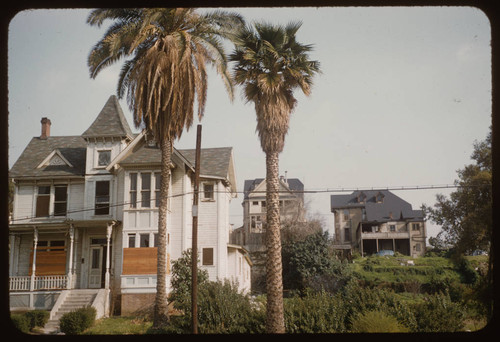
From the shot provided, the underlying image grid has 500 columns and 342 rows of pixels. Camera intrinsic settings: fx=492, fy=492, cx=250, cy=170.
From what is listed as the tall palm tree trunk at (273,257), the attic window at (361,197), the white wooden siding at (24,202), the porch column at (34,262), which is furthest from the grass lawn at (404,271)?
the white wooden siding at (24,202)

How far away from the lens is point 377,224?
217 ft

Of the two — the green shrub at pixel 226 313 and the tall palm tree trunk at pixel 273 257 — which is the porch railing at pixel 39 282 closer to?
the green shrub at pixel 226 313

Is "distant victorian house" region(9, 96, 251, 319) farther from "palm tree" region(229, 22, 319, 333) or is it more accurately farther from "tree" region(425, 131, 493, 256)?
"tree" region(425, 131, 493, 256)

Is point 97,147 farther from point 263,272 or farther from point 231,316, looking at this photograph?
point 263,272

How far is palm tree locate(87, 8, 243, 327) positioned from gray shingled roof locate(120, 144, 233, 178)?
12.4 ft

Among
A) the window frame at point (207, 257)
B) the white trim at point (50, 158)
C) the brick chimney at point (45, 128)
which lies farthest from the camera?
the brick chimney at point (45, 128)

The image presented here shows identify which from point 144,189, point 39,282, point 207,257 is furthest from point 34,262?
point 207,257

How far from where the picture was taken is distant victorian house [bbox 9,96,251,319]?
24203 mm

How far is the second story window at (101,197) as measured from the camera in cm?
2606

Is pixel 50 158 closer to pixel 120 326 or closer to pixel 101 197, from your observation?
pixel 101 197

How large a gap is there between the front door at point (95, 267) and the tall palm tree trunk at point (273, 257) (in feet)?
38.4

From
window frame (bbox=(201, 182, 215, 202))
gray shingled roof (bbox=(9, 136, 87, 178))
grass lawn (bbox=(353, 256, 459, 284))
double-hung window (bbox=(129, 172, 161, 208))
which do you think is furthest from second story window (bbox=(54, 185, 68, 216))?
grass lawn (bbox=(353, 256, 459, 284))

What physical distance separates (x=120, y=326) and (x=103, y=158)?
9995mm

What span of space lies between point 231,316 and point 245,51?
1009 cm
